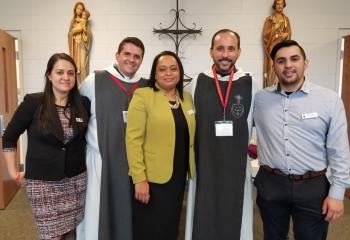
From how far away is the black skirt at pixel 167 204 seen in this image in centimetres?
170

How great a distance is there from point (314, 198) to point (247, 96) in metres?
0.67

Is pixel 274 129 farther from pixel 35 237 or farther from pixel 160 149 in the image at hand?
pixel 35 237

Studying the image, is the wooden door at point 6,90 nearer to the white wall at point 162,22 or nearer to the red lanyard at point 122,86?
the white wall at point 162,22

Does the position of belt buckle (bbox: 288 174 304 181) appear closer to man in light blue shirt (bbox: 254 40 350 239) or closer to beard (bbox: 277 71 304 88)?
man in light blue shirt (bbox: 254 40 350 239)

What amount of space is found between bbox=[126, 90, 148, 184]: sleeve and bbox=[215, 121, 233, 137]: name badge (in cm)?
44

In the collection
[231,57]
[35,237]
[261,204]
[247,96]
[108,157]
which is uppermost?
[231,57]

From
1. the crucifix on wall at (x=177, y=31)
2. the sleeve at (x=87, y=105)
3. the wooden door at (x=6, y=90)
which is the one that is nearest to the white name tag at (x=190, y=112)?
the sleeve at (x=87, y=105)

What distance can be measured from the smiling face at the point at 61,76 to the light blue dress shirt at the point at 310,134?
3.64ft

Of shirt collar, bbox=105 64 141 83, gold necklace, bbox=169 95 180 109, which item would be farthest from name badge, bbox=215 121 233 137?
shirt collar, bbox=105 64 141 83

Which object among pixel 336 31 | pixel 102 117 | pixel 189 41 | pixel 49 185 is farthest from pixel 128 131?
pixel 336 31

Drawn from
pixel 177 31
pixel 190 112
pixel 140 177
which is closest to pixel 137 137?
pixel 140 177

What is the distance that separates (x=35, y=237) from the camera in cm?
256

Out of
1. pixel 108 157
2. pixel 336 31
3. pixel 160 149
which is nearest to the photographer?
pixel 160 149

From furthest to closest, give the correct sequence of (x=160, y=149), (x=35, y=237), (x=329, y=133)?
(x=35, y=237) < (x=160, y=149) < (x=329, y=133)
